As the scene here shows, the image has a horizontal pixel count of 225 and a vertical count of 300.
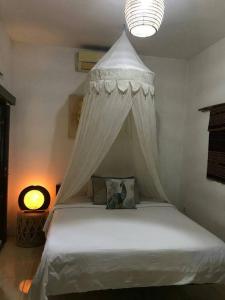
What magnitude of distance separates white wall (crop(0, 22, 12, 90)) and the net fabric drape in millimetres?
1098

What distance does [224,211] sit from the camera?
3076mm

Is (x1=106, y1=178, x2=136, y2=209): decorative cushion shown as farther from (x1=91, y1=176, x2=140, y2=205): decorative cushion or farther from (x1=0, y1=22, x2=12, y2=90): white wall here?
(x1=0, y1=22, x2=12, y2=90): white wall

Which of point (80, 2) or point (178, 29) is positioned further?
point (178, 29)

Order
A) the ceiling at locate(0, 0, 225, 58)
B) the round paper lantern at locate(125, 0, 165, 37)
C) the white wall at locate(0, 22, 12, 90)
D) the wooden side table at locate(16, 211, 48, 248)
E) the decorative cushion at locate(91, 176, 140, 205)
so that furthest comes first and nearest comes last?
the wooden side table at locate(16, 211, 48, 248), the decorative cushion at locate(91, 176, 140, 205), the white wall at locate(0, 22, 12, 90), the ceiling at locate(0, 0, 225, 58), the round paper lantern at locate(125, 0, 165, 37)

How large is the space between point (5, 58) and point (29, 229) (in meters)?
2.16

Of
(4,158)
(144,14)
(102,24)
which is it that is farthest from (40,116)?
(144,14)

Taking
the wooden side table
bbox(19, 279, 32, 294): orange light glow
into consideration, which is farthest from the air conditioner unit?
bbox(19, 279, 32, 294): orange light glow

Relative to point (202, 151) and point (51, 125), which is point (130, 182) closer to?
point (202, 151)

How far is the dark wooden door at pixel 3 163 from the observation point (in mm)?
3357

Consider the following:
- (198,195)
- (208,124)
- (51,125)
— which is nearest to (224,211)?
(198,195)

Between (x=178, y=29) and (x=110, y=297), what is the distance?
288cm

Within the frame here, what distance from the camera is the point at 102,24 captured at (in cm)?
303

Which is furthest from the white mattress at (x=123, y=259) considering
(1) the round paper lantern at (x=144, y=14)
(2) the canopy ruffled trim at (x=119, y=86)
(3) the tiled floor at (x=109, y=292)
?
(1) the round paper lantern at (x=144, y=14)

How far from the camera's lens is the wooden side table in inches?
136
